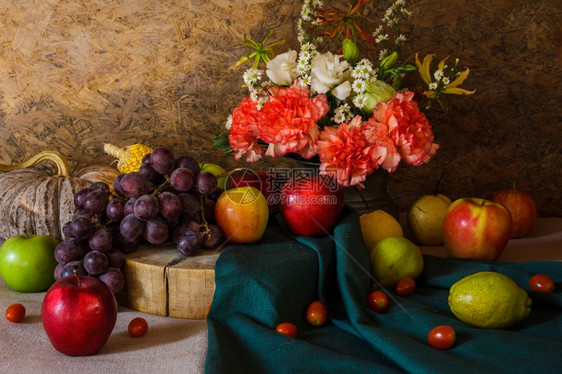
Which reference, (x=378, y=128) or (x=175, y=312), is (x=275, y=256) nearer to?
(x=175, y=312)

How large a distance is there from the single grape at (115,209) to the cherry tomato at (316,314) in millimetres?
458

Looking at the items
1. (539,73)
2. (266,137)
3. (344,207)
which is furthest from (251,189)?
(539,73)

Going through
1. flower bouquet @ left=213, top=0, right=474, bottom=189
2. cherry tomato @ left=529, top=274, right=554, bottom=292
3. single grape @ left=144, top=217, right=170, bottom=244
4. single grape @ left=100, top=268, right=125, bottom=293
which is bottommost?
cherry tomato @ left=529, top=274, right=554, bottom=292

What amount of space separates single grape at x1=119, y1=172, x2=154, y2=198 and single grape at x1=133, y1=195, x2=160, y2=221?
A: 3 cm

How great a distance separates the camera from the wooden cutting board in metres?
1.17

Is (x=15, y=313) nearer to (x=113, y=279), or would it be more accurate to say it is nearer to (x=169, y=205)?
(x=113, y=279)

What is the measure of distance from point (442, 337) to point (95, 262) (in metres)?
0.70

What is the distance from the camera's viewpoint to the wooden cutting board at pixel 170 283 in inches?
46.0

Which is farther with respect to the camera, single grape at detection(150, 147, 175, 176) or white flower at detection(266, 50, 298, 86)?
white flower at detection(266, 50, 298, 86)

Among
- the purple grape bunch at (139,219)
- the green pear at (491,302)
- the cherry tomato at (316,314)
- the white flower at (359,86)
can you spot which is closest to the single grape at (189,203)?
the purple grape bunch at (139,219)

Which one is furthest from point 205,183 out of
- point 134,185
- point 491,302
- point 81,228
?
point 491,302

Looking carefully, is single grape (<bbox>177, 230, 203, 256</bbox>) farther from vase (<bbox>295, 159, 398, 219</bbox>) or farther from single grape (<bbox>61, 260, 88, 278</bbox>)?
vase (<bbox>295, 159, 398, 219</bbox>)

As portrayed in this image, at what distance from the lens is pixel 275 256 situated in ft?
3.96

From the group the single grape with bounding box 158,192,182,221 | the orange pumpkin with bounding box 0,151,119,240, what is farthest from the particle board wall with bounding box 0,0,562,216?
the single grape with bounding box 158,192,182,221
